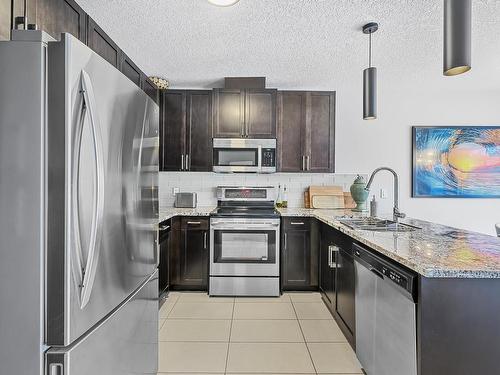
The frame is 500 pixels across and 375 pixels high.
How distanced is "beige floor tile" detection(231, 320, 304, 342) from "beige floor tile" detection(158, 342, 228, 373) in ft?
0.68

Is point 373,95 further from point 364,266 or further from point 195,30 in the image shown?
point 195,30

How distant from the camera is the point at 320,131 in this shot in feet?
12.6

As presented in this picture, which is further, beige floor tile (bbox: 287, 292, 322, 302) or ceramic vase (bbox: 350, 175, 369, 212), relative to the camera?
ceramic vase (bbox: 350, 175, 369, 212)

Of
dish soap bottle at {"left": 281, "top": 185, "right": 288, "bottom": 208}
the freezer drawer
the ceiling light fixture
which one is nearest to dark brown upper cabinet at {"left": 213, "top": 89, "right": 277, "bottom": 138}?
dish soap bottle at {"left": 281, "top": 185, "right": 288, "bottom": 208}

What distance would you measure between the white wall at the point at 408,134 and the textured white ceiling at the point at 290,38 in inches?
18.7

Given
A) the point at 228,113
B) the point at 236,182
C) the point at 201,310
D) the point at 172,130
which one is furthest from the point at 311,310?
the point at 172,130

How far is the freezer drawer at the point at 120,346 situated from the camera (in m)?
0.99

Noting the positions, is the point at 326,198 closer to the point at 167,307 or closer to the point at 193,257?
the point at 193,257

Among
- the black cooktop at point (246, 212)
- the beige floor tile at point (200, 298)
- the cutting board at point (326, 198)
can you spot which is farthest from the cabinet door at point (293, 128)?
the beige floor tile at point (200, 298)

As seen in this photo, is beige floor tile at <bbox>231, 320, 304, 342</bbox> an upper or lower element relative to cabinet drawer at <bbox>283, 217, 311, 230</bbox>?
lower

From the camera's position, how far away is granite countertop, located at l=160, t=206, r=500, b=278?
49.4 inches

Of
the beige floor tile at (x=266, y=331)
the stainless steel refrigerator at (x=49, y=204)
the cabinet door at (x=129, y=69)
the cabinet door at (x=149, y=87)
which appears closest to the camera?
the stainless steel refrigerator at (x=49, y=204)

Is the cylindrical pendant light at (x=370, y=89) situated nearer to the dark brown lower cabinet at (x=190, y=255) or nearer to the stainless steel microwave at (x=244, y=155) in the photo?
the stainless steel microwave at (x=244, y=155)

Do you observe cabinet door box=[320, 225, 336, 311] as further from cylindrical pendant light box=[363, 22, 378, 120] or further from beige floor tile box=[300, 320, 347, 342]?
cylindrical pendant light box=[363, 22, 378, 120]
